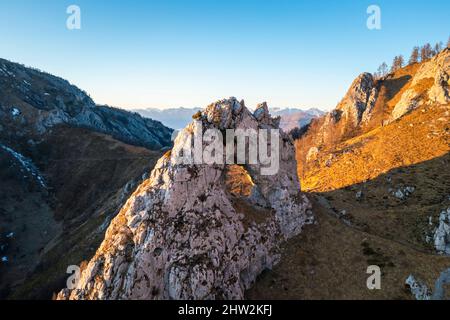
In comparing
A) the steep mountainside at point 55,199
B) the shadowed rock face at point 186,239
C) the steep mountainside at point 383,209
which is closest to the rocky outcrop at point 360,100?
the steep mountainside at point 383,209

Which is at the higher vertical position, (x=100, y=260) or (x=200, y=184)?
(x=200, y=184)

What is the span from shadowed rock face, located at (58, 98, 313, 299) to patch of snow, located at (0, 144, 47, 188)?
153 metres

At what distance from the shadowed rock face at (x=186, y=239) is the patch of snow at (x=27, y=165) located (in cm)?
15319

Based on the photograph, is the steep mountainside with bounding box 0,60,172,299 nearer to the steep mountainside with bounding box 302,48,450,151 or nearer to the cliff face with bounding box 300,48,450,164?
the cliff face with bounding box 300,48,450,164

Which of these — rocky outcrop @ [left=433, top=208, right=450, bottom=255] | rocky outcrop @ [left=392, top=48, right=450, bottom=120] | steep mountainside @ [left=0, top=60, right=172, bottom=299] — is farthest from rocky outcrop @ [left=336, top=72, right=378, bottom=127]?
rocky outcrop @ [left=433, top=208, right=450, bottom=255]

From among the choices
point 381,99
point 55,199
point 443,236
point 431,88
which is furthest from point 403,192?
point 55,199

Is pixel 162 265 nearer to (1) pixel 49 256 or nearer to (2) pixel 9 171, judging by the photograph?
(1) pixel 49 256

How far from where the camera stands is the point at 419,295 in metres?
34.6

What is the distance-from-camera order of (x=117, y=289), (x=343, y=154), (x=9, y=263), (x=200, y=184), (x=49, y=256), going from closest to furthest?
1. (x=117, y=289)
2. (x=200, y=184)
3. (x=49, y=256)
4. (x=9, y=263)
5. (x=343, y=154)

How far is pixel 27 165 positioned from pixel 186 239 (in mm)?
176907

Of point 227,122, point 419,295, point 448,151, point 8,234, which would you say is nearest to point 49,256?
point 8,234

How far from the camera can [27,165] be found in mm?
173625

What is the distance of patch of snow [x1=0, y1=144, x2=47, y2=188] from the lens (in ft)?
548
